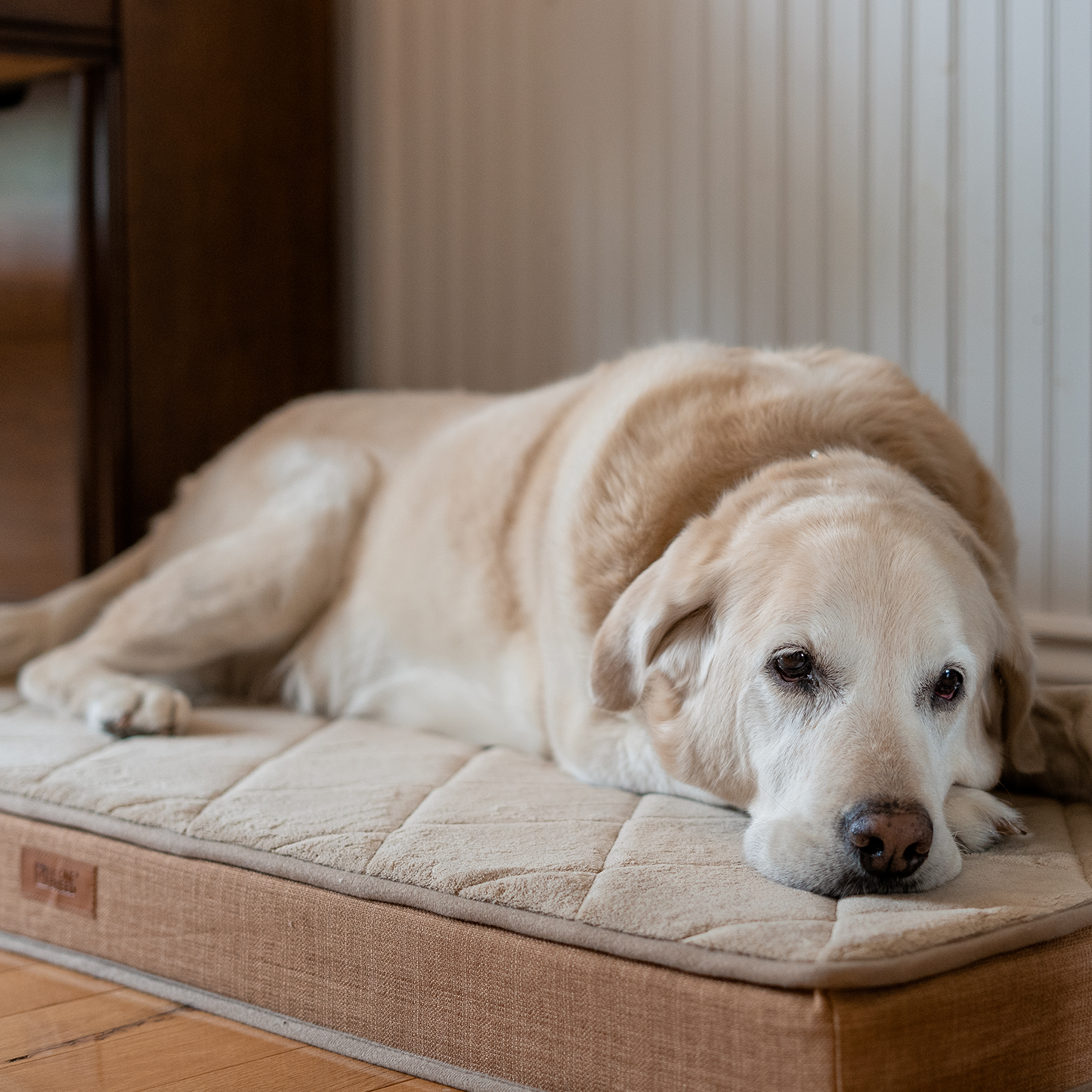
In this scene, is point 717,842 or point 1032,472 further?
point 1032,472

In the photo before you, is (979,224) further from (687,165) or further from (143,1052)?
(143,1052)

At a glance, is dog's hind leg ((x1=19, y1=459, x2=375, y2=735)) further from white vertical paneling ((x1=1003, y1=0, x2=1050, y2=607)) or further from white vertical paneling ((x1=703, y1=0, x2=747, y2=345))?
white vertical paneling ((x1=1003, y1=0, x2=1050, y2=607))

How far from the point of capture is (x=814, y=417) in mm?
1787

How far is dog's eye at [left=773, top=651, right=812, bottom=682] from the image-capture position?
1.42 m

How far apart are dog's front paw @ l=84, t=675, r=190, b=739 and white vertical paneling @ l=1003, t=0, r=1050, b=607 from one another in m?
1.65

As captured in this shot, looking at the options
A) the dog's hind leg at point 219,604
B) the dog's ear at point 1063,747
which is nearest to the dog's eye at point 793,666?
the dog's ear at point 1063,747

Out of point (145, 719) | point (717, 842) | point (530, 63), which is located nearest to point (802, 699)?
point (717, 842)

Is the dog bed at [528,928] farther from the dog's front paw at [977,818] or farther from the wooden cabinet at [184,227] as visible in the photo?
the wooden cabinet at [184,227]

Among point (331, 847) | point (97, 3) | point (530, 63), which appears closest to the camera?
point (331, 847)

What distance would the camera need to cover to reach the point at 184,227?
300cm

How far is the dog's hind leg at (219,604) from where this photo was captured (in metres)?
2.32

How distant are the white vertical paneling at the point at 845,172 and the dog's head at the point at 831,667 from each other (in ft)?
3.30

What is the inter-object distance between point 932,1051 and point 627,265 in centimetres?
211

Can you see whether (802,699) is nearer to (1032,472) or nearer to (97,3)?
(1032,472)
